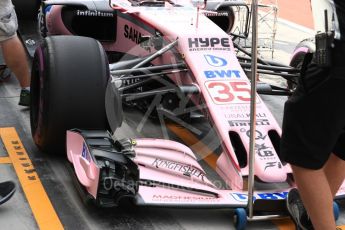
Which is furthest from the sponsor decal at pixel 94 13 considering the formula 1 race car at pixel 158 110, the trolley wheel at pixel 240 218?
the trolley wheel at pixel 240 218

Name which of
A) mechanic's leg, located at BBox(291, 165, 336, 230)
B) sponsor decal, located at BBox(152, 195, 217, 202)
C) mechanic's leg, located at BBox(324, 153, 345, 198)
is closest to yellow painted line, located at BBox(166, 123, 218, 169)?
sponsor decal, located at BBox(152, 195, 217, 202)

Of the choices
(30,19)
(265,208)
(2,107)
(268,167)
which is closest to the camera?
(265,208)

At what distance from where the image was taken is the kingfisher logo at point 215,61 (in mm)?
4227

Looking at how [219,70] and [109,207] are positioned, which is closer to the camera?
[109,207]

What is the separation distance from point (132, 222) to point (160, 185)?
26cm

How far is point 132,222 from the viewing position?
345 centimetres

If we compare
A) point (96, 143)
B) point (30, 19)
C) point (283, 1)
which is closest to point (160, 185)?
point (96, 143)

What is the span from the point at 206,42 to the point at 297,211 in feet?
5.19

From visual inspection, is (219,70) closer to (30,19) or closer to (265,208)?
(265,208)

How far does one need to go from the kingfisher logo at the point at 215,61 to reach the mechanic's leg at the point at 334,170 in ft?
4.95

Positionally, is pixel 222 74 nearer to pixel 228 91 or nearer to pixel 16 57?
pixel 228 91

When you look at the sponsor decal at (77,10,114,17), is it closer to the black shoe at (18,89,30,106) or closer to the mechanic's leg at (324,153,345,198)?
the black shoe at (18,89,30,106)

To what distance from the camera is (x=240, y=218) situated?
10.8 feet

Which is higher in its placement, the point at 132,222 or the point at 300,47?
the point at 300,47
